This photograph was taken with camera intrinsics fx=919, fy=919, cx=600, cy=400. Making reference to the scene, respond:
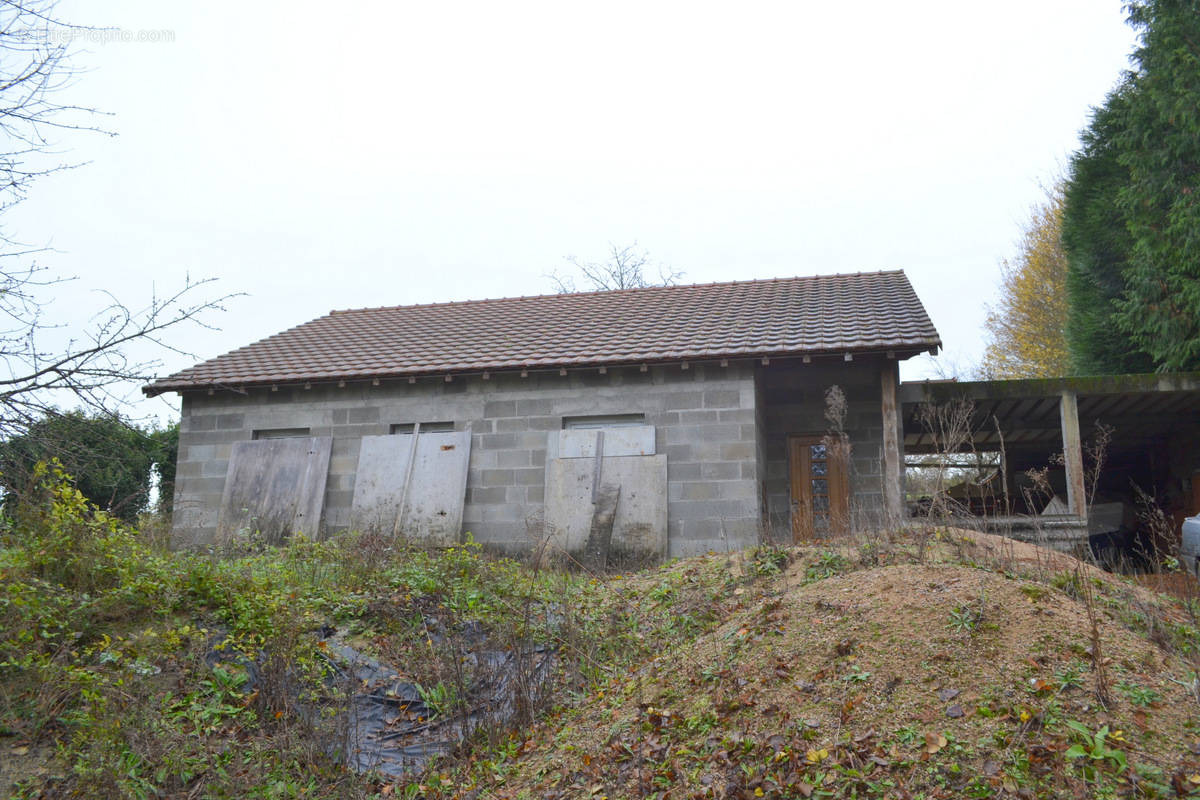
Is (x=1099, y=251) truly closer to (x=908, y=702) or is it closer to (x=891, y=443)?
(x=891, y=443)

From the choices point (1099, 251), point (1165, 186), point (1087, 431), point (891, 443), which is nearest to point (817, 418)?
point (891, 443)

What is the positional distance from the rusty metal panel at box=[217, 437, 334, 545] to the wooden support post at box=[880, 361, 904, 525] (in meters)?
7.62

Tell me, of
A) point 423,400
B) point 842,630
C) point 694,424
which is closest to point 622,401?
point 694,424

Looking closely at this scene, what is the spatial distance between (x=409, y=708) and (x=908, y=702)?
3367 millimetres

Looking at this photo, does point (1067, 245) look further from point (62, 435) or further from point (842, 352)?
point (62, 435)

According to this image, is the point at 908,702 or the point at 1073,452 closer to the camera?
the point at 908,702

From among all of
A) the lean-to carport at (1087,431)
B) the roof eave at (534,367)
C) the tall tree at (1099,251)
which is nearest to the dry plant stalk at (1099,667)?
the lean-to carport at (1087,431)

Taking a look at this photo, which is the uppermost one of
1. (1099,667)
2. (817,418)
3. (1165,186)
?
(1165,186)

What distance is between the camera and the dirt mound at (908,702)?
4305mm

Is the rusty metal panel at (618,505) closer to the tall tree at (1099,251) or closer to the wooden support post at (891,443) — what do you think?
the wooden support post at (891,443)

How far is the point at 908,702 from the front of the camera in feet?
16.1

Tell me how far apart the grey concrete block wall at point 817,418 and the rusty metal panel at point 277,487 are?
6.32m

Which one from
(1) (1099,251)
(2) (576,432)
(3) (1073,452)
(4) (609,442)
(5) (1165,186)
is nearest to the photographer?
(3) (1073,452)

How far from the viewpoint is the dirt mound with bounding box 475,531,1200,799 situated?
4305mm
